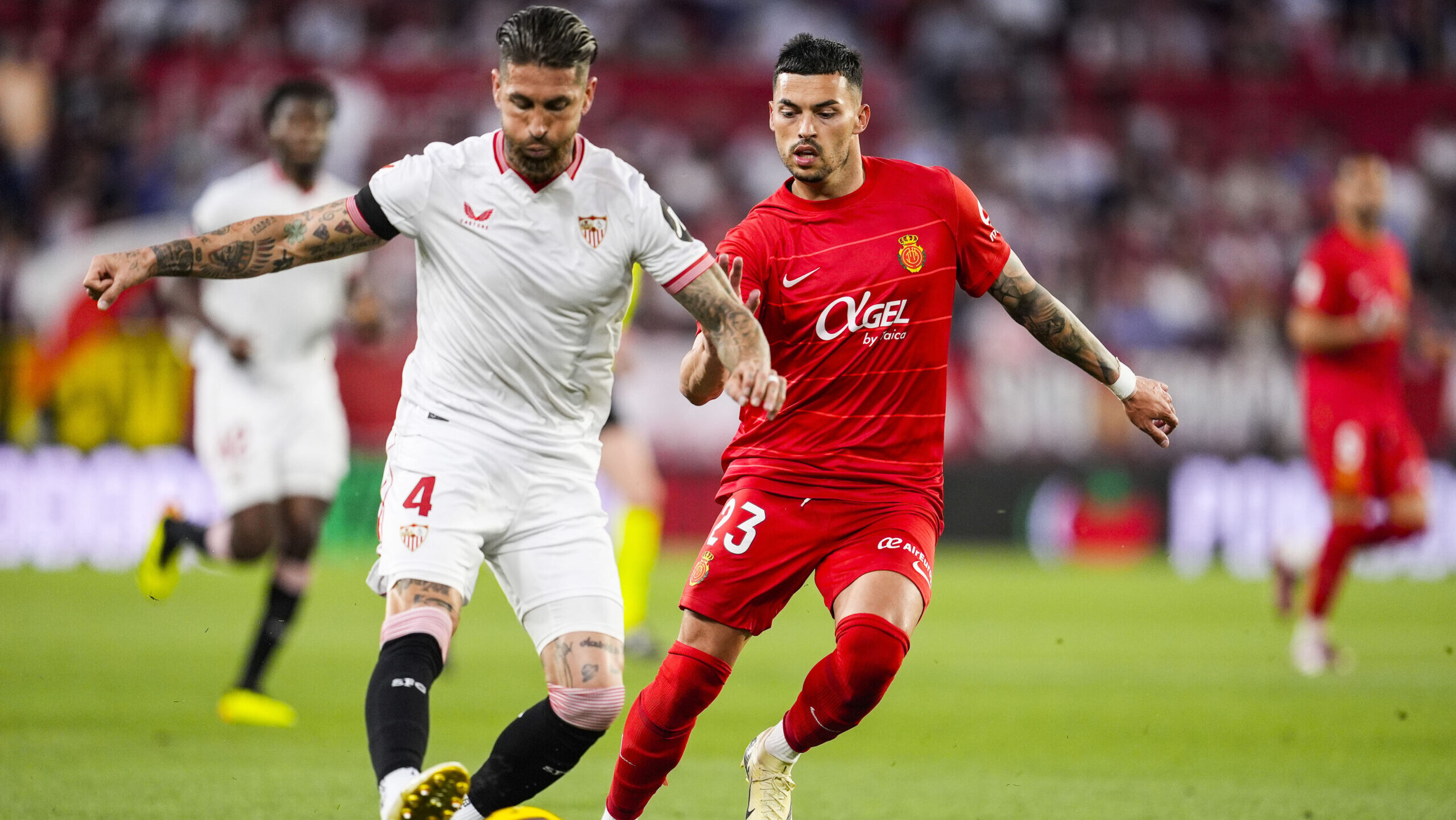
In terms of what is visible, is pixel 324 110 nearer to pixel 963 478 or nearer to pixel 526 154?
pixel 526 154

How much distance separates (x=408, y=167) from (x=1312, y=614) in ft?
22.7

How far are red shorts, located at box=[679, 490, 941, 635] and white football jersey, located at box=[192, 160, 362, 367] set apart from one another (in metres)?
3.65

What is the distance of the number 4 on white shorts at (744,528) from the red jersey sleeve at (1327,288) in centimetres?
591

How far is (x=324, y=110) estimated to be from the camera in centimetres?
793

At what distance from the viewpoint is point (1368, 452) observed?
988 centimetres

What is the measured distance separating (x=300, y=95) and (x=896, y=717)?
13.4 feet

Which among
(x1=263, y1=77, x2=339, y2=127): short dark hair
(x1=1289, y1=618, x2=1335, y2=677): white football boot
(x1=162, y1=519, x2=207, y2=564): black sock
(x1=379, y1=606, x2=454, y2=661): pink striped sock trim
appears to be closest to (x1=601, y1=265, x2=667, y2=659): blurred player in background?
(x1=263, y1=77, x2=339, y2=127): short dark hair

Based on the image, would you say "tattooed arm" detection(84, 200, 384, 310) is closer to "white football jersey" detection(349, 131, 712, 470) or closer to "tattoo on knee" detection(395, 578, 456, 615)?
"white football jersey" detection(349, 131, 712, 470)

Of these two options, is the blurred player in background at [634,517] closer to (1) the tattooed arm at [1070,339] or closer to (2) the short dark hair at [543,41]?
(1) the tattooed arm at [1070,339]

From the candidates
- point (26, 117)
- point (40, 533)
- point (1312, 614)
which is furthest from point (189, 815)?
point (26, 117)

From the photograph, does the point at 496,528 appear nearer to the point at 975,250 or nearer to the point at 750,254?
the point at 750,254

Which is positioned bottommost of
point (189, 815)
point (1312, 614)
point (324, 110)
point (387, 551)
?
point (189, 815)

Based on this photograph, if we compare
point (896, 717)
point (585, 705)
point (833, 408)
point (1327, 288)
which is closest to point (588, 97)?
point (833, 408)

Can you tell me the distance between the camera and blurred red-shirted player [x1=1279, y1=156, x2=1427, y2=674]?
9.80m
